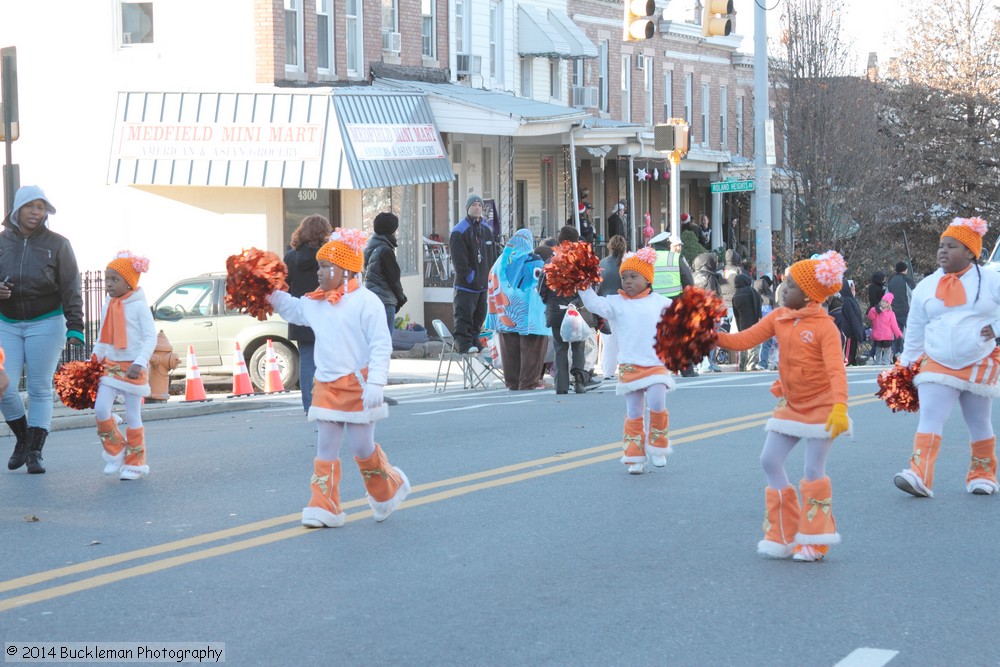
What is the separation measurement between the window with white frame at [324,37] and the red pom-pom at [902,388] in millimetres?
18213

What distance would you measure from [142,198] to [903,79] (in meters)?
25.3

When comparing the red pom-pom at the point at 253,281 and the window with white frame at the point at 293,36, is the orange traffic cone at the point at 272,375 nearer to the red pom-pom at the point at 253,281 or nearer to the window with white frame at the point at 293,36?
the window with white frame at the point at 293,36

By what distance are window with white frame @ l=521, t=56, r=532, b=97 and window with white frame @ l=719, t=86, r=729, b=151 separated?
528 inches

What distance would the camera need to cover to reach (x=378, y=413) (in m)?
8.10

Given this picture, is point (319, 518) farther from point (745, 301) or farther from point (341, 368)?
point (745, 301)

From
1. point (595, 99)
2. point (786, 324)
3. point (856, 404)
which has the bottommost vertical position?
point (856, 404)

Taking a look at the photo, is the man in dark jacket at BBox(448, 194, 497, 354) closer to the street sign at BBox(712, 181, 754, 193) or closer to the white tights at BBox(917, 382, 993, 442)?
the street sign at BBox(712, 181, 754, 193)

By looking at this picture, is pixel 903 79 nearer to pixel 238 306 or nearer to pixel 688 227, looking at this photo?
pixel 688 227

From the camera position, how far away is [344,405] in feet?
26.6

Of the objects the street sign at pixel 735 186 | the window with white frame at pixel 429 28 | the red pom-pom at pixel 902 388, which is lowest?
the red pom-pom at pixel 902 388

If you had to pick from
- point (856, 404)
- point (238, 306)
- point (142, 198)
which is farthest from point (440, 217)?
point (238, 306)

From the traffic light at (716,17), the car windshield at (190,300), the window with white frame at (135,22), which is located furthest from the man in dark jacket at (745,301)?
the window with white frame at (135,22)

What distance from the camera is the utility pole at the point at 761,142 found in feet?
82.7

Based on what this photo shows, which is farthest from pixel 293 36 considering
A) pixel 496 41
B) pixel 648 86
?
pixel 648 86
